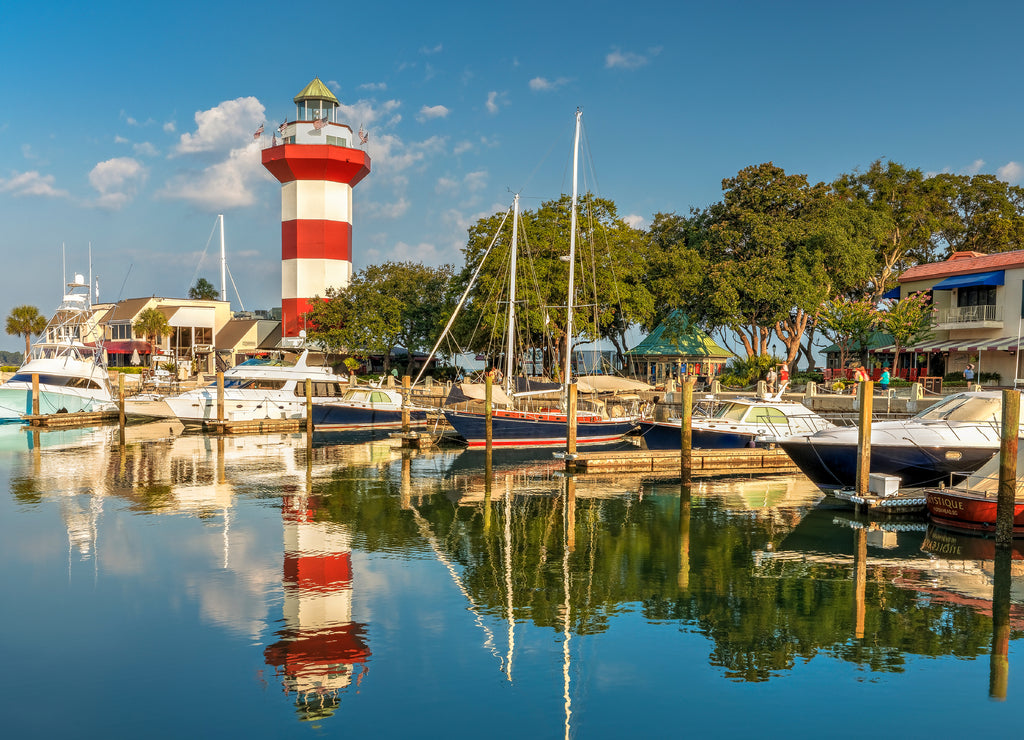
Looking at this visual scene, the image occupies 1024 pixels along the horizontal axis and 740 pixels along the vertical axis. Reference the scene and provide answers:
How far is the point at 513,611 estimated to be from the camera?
13375mm

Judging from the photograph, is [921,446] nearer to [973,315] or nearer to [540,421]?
[540,421]

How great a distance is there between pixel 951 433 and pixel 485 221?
35.4m

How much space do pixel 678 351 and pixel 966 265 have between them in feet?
59.4

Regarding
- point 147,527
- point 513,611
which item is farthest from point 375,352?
point 513,611

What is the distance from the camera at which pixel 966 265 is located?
151ft

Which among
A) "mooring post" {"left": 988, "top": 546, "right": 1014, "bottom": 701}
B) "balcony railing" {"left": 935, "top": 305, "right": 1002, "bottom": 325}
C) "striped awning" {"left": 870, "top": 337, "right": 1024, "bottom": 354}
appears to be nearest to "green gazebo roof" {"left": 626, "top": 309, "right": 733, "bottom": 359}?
"striped awning" {"left": 870, "top": 337, "right": 1024, "bottom": 354}

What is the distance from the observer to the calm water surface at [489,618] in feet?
32.7

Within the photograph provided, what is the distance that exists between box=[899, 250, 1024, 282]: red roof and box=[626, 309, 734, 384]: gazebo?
13.2m

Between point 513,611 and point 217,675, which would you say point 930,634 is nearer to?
point 513,611

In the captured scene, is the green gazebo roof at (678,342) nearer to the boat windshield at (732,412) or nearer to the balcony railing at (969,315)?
the balcony railing at (969,315)

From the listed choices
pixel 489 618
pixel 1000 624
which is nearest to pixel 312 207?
pixel 489 618

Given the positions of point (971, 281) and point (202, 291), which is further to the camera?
point (202, 291)


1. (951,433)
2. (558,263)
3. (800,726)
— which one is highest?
(558,263)

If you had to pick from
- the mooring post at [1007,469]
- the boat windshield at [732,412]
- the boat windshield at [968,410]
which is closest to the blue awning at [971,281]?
the boat windshield at [732,412]
